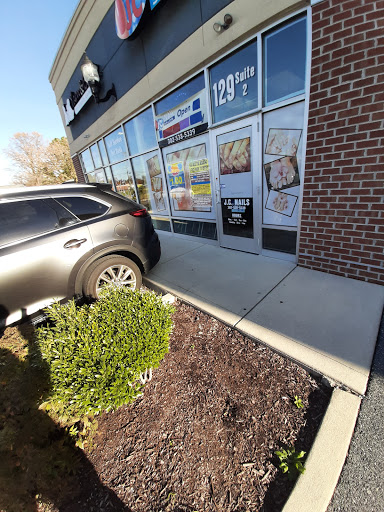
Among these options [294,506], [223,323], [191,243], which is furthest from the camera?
[191,243]

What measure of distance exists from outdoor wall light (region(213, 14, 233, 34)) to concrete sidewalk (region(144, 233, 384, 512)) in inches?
147

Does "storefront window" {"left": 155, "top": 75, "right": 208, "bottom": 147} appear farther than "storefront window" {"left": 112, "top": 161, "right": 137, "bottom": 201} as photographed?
No

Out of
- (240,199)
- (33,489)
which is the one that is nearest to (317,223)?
(240,199)

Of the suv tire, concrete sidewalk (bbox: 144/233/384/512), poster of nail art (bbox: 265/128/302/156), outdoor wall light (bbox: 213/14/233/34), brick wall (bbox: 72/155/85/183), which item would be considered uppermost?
→ outdoor wall light (bbox: 213/14/233/34)

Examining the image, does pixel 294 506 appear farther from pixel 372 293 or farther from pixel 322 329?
pixel 372 293

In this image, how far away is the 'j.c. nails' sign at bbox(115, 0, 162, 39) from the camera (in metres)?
4.47

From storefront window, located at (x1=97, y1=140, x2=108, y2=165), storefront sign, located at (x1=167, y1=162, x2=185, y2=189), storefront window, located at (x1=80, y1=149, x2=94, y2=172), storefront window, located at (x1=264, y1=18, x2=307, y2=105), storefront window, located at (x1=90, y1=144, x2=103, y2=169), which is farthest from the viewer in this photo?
storefront window, located at (x1=80, y1=149, x2=94, y2=172)

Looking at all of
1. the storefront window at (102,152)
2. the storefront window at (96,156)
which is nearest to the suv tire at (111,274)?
the storefront window at (102,152)

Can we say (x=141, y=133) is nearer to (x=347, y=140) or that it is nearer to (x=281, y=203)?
(x=281, y=203)

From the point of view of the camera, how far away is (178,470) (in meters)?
1.41

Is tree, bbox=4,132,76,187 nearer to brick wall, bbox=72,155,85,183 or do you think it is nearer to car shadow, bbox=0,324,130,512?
brick wall, bbox=72,155,85,183

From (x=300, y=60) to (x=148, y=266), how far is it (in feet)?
11.9

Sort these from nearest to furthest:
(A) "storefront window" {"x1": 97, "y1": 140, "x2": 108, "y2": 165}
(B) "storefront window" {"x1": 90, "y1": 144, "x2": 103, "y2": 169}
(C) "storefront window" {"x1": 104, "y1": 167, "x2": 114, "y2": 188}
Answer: (A) "storefront window" {"x1": 97, "y1": 140, "x2": 108, "y2": 165} < (C) "storefront window" {"x1": 104, "y1": 167, "x2": 114, "y2": 188} < (B) "storefront window" {"x1": 90, "y1": 144, "x2": 103, "y2": 169}

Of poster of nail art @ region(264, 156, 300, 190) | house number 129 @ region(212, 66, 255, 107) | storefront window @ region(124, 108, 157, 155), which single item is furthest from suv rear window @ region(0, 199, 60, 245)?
storefront window @ region(124, 108, 157, 155)
